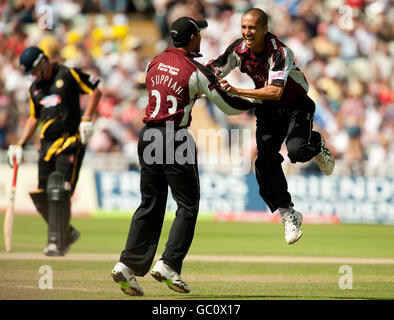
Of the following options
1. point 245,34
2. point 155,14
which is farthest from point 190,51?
point 155,14

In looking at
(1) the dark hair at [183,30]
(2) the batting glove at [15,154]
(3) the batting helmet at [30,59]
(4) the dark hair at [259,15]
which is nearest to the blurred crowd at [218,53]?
(2) the batting glove at [15,154]

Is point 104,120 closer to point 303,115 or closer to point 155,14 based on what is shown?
point 155,14

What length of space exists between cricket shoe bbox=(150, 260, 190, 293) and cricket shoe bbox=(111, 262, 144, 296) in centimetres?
27

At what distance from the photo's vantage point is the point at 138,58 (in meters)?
23.3

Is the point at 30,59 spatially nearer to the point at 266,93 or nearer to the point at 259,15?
the point at 259,15

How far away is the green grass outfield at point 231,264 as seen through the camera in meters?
8.84

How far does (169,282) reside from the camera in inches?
331

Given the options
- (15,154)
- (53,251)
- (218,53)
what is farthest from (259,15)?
(218,53)

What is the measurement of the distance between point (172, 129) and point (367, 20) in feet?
50.8

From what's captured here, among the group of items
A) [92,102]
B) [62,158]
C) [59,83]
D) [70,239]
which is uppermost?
[59,83]

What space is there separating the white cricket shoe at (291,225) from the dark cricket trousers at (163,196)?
50.7 inches

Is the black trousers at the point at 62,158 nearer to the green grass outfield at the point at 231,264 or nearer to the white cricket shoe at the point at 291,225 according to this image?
the green grass outfield at the point at 231,264

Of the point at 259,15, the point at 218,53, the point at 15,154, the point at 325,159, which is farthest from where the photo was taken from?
the point at 218,53

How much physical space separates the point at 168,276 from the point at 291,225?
69.4 inches
